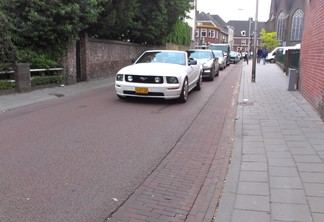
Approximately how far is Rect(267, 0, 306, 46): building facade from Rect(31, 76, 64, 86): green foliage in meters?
55.5

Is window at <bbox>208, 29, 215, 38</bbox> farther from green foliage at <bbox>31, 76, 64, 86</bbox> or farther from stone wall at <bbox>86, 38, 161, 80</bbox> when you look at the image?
green foliage at <bbox>31, 76, 64, 86</bbox>

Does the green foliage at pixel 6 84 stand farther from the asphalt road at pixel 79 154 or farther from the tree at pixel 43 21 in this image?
the asphalt road at pixel 79 154

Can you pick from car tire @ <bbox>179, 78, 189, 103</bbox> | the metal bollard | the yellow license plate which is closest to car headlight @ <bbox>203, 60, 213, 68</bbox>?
the metal bollard

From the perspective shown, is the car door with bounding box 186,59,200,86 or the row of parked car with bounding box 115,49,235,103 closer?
the row of parked car with bounding box 115,49,235,103

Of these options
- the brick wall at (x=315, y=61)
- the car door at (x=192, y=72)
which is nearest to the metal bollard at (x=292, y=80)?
the brick wall at (x=315, y=61)

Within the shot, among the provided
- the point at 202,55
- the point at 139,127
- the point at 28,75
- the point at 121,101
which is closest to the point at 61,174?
the point at 139,127

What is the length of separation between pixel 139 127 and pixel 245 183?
10.7ft

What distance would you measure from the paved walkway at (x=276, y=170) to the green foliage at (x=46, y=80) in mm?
7776

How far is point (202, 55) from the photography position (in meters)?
19.6

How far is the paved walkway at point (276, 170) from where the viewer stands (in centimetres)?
366

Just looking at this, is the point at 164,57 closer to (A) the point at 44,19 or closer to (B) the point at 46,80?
(A) the point at 44,19

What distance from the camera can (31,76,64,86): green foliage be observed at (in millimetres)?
12665

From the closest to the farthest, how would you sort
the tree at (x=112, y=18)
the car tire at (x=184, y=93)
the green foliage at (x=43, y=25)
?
the car tire at (x=184, y=93), the green foliage at (x=43, y=25), the tree at (x=112, y=18)

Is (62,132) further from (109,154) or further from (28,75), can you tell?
(28,75)
